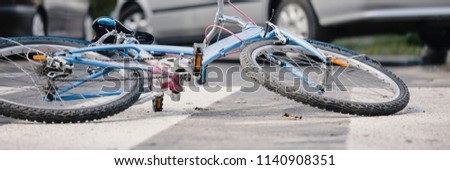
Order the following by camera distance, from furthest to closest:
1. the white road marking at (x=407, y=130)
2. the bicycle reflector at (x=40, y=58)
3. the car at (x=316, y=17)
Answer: the car at (x=316, y=17)
the bicycle reflector at (x=40, y=58)
the white road marking at (x=407, y=130)

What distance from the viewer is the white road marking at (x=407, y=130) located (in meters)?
5.20

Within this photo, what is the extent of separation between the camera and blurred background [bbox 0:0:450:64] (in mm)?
10641

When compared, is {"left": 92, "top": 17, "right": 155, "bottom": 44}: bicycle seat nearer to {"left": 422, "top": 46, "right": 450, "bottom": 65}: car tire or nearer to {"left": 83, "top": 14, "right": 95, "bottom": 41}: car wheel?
{"left": 422, "top": 46, "right": 450, "bottom": 65}: car tire

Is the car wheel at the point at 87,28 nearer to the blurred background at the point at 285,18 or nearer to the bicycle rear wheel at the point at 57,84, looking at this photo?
the blurred background at the point at 285,18

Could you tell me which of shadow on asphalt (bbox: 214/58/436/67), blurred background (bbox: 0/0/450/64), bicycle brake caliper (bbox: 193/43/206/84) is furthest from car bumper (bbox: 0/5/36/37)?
bicycle brake caliper (bbox: 193/43/206/84)

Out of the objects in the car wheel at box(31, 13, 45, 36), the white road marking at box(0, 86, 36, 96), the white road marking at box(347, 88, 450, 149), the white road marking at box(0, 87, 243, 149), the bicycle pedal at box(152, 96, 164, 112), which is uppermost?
the car wheel at box(31, 13, 45, 36)

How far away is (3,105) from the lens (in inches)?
233

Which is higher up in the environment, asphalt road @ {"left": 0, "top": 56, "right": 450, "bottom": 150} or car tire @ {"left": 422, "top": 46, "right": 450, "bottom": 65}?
car tire @ {"left": 422, "top": 46, "right": 450, "bottom": 65}

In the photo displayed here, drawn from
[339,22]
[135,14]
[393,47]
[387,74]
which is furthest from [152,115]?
[393,47]

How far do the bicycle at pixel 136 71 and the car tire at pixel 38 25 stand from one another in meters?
7.09

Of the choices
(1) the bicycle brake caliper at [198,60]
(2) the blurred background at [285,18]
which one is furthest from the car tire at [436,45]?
(1) the bicycle brake caliper at [198,60]

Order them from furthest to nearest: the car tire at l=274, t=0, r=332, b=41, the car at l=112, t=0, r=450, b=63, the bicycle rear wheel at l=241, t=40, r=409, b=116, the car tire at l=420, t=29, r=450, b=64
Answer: the car tire at l=420, t=29, r=450, b=64 < the car tire at l=274, t=0, r=332, b=41 < the car at l=112, t=0, r=450, b=63 < the bicycle rear wheel at l=241, t=40, r=409, b=116

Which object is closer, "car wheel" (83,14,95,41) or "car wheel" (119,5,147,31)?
"car wheel" (119,5,147,31)

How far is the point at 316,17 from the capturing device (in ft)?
36.7
